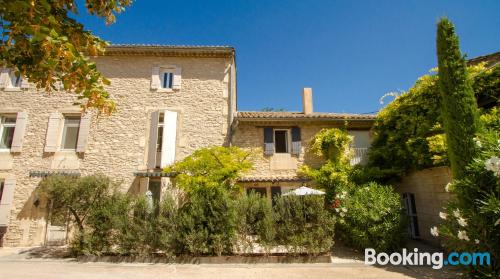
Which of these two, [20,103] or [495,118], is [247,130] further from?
[20,103]

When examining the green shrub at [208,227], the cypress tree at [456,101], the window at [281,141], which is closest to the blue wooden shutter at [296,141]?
the window at [281,141]

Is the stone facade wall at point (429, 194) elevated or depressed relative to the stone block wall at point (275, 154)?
depressed

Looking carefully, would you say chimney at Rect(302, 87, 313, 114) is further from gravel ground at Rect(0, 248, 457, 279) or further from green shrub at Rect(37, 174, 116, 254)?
green shrub at Rect(37, 174, 116, 254)

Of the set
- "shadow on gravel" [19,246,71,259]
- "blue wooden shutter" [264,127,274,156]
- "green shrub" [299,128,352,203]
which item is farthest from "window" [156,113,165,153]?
"green shrub" [299,128,352,203]

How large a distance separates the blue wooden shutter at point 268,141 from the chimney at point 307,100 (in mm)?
3435

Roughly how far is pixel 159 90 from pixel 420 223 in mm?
13975

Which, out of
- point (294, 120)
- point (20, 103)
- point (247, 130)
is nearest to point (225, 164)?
point (247, 130)

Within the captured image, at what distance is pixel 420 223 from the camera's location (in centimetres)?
1003

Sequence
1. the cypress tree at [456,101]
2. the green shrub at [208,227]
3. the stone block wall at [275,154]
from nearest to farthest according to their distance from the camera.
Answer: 1. the cypress tree at [456,101]
2. the green shrub at [208,227]
3. the stone block wall at [275,154]

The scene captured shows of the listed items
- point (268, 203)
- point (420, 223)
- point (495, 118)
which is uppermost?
point (495, 118)

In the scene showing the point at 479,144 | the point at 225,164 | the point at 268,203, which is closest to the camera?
the point at 479,144

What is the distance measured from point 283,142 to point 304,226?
5815mm

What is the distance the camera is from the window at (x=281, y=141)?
13102 mm

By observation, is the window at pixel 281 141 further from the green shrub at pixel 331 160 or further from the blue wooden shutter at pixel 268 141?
the green shrub at pixel 331 160
